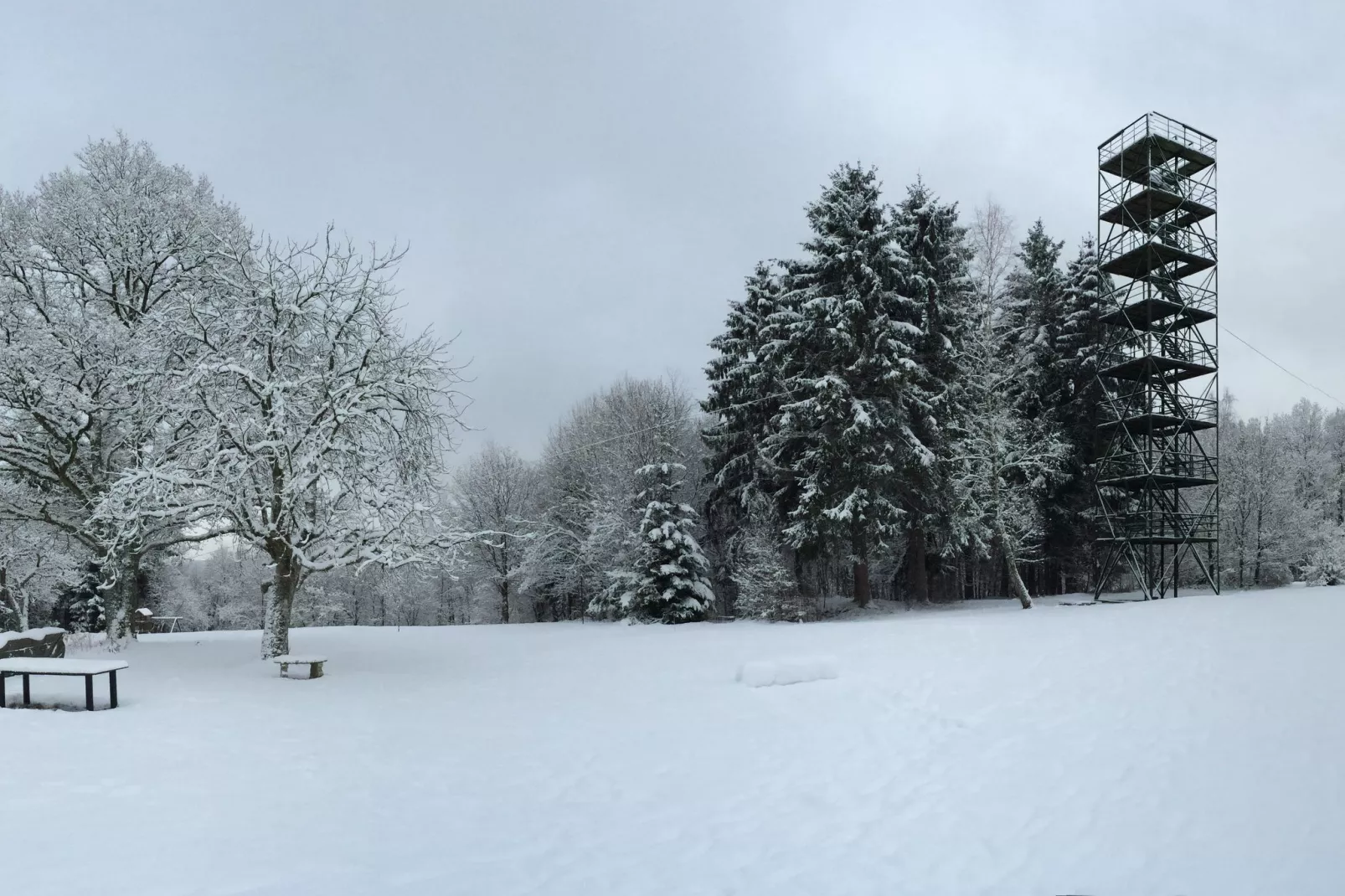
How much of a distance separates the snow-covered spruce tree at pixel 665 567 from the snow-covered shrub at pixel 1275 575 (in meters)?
26.4

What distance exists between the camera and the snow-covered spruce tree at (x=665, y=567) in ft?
88.1

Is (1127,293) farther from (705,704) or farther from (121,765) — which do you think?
(121,765)

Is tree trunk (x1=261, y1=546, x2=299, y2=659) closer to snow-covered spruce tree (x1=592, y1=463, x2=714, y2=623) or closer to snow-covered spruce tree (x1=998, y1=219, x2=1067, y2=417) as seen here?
snow-covered spruce tree (x1=592, y1=463, x2=714, y2=623)

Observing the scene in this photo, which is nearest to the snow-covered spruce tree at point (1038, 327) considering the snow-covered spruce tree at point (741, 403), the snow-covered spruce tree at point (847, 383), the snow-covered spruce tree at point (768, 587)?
the snow-covered spruce tree at point (847, 383)

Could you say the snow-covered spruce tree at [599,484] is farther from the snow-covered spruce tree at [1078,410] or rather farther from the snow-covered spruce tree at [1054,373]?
the snow-covered spruce tree at [1078,410]

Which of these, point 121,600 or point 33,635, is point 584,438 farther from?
point 33,635

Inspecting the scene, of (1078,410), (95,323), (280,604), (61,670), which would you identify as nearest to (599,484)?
(280,604)

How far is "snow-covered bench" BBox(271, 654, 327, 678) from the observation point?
1280cm

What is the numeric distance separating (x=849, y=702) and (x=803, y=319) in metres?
17.8

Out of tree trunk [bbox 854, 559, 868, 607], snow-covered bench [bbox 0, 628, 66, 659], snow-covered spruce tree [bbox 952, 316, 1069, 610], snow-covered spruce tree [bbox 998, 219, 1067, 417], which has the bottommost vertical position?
tree trunk [bbox 854, 559, 868, 607]

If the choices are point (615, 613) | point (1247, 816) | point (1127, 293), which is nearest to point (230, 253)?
point (1247, 816)

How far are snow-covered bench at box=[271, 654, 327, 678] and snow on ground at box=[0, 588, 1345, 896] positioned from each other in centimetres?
30

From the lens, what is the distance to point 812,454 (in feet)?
82.0

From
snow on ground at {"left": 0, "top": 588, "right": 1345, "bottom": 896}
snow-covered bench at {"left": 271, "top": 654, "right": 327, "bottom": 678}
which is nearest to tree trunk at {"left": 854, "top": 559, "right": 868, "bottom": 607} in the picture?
snow on ground at {"left": 0, "top": 588, "right": 1345, "bottom": 896}
